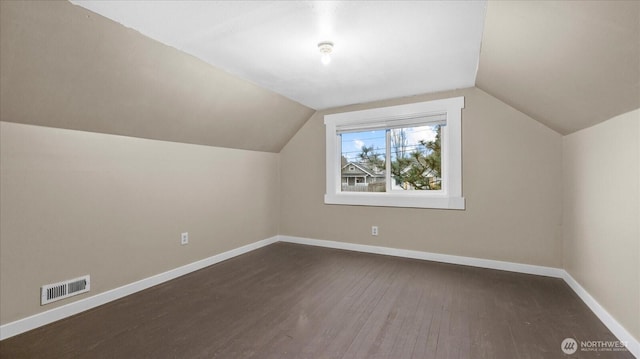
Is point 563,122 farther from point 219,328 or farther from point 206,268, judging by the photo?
point 206,268

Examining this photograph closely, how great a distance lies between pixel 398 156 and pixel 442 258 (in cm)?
143

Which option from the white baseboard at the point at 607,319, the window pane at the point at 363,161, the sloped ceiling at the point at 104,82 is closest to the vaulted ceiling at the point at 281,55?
the sloped ceiling at the point at 104,82

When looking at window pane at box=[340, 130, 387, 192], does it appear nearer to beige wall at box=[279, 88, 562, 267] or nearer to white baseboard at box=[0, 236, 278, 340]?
beige wall at box=[279, 88, 562, 267]

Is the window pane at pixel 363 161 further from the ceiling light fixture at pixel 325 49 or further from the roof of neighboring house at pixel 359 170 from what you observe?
the ceiling light fixture at pixel 325 49

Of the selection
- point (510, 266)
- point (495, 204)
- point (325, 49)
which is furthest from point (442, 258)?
point (325, 49)

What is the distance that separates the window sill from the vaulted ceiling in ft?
4.08

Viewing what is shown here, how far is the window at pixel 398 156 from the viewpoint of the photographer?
349cm

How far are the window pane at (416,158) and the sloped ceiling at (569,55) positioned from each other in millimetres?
1226

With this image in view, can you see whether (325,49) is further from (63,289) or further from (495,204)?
(63,289)

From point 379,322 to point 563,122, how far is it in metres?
2.41

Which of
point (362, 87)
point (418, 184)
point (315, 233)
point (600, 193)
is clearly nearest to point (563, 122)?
point (600, 193)

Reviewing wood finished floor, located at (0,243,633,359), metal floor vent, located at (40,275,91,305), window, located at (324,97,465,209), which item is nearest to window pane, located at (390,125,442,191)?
window, located at (324,97,465,209)

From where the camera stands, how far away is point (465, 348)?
1832mm

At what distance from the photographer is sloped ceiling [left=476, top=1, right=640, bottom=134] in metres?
1.30
